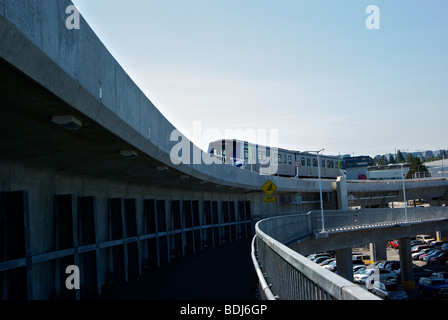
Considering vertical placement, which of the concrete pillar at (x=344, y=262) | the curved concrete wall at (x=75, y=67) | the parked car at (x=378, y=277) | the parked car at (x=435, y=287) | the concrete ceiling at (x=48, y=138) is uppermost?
the curved concrete wall at (x=75, y=67)

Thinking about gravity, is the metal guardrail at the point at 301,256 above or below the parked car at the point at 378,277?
above

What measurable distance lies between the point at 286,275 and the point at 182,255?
2020 centimetres

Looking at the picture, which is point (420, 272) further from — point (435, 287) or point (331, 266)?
point (435, 287)

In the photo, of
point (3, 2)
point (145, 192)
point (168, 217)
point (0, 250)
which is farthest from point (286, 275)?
point (168, 217)

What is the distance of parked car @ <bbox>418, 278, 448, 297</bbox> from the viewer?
34.9m

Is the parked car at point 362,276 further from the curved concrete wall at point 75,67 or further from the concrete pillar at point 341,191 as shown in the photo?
the curved concrete wall at point 75,67

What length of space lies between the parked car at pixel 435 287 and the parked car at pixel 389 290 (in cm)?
275

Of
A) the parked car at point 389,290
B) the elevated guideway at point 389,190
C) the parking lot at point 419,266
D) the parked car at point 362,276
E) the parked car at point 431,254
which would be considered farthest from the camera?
the parked car at point 431,254

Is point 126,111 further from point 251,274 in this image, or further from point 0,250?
point 251,274

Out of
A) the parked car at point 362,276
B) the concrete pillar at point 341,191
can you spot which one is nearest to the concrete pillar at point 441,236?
the concrete pillar at point 341,191

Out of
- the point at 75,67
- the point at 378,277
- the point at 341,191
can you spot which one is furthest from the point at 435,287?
the point at 75,67

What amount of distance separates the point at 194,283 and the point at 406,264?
108 feet

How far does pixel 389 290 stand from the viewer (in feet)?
113

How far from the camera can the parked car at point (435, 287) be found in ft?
115
